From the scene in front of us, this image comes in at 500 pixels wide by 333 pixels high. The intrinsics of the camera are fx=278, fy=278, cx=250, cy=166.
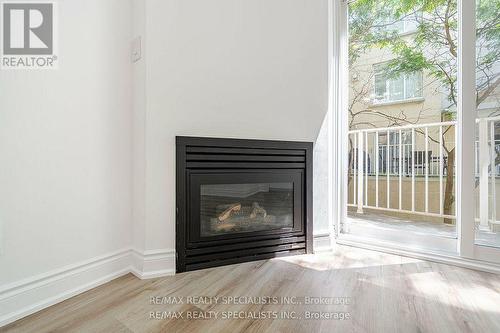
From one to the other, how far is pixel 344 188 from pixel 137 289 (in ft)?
5.96

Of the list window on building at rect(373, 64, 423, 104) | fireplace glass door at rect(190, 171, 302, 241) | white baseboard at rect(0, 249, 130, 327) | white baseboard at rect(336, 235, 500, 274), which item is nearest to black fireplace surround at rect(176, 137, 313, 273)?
fireplace glass door at rect(190, 171, 302, 241)

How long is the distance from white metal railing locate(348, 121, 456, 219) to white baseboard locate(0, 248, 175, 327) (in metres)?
2.14

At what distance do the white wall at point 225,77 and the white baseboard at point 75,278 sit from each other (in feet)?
0.40

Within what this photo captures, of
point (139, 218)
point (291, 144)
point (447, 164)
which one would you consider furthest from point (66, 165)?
point (447, 164)

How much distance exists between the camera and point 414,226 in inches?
101

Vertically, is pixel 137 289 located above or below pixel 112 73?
below

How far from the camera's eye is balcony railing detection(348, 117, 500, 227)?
100 inches

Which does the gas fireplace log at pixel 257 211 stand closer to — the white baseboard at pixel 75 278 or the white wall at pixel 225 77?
the white wall at pixel 225 77

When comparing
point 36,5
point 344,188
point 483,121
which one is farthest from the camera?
point 344,188

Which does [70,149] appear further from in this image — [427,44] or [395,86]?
[427,44]

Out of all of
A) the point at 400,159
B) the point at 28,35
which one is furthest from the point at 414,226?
the point at 28,35

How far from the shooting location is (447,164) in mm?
2502

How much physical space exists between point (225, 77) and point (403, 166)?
6.96 feet

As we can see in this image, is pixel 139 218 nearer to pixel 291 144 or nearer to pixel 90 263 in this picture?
pixel 90 263
